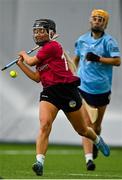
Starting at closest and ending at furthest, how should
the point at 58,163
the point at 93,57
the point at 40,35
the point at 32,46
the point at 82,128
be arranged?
the point at 40,35 < the point at 82,128 < the point at 93,57 < the point at 58,163 < the point at 32,46

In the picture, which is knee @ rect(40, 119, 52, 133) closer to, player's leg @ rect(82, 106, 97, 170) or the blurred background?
player's leg @ rect(82, 106, 97, 170)

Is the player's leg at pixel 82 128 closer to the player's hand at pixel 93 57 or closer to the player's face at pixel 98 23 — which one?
the player's hand at pixel 93 57

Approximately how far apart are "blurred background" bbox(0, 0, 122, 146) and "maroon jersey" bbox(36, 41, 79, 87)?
6.63 meters

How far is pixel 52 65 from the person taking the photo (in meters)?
11.9

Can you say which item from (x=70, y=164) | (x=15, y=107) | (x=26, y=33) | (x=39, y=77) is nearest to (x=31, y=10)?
(x=26, y=33)

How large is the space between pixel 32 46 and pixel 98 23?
5.23 m

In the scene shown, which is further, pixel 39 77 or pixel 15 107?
pixel 15 107

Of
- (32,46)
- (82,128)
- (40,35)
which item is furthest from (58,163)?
(32,46)

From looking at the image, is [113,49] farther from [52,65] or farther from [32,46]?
[32,46]

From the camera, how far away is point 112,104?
18.7m

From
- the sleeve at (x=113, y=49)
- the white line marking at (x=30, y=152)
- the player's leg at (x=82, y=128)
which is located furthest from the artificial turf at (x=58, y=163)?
the sleeve at (x=113, y=49)

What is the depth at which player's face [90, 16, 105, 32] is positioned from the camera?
533 inches

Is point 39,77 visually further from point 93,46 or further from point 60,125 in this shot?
point 60,125

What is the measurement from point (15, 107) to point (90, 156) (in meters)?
5.55
